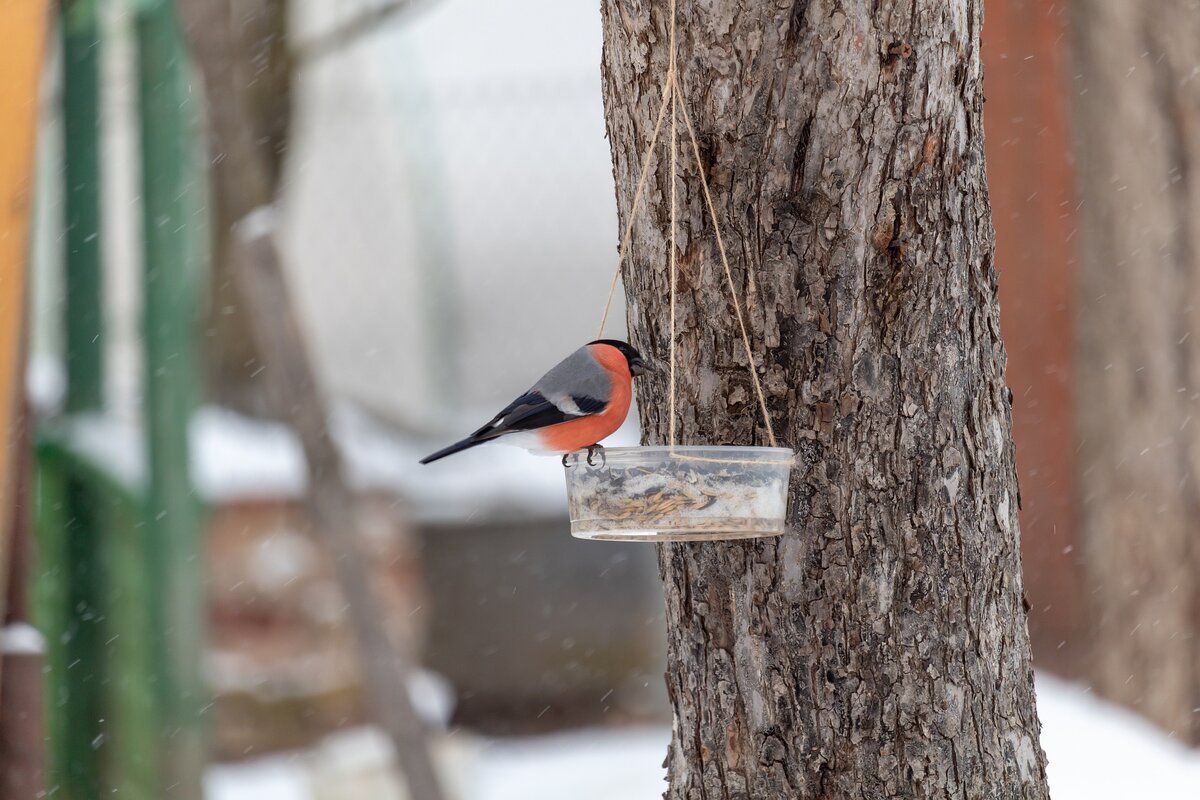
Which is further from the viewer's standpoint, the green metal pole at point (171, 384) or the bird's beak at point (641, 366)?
the green metal pole at point (171, 384)

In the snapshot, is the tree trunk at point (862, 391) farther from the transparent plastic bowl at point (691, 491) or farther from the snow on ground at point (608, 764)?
the snow on ground at point (608, 764)

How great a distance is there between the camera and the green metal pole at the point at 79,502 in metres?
3.67

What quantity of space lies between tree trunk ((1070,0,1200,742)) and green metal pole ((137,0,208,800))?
369cm

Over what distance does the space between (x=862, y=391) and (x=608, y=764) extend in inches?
157

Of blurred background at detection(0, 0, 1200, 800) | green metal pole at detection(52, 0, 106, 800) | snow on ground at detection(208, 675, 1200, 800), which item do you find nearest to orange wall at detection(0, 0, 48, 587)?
green metal pole at detection(52, 0, 106, 800)

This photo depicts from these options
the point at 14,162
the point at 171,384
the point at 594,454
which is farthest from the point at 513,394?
the point at 594,454

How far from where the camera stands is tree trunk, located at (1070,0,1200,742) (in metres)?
5.09

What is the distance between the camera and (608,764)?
5.67 meters

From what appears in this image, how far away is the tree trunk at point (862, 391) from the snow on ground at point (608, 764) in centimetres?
307

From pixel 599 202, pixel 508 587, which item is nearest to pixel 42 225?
pixel 599 202

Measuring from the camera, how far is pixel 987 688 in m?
2.10

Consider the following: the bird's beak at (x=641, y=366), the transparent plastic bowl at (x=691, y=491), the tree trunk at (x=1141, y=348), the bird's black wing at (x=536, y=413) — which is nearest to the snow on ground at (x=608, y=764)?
the tree trunk at (x=1141, y=348)

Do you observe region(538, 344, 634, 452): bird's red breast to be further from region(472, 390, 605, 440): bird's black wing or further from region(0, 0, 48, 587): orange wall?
region(0, 0, 48, 587): orange wall

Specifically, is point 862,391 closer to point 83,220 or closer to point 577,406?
point 577,406
